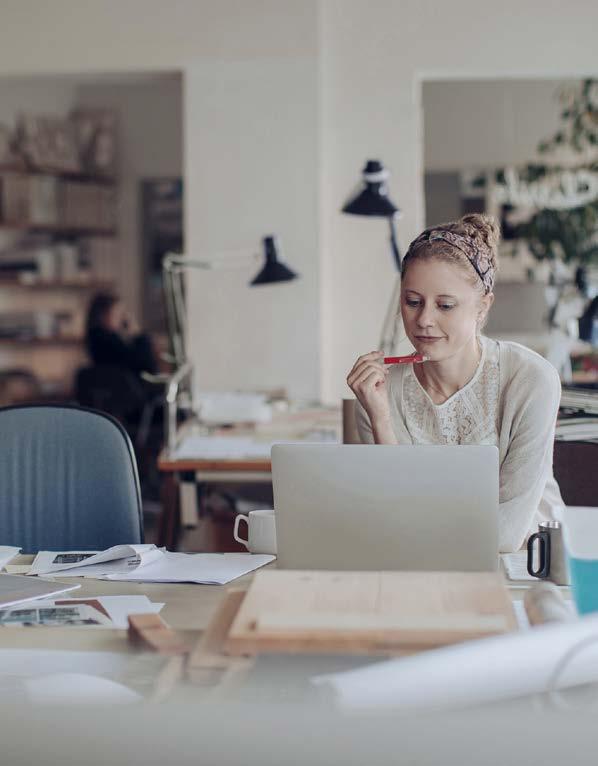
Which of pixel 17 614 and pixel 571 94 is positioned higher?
pixel 571 94

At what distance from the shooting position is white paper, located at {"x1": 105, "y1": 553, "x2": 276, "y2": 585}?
171cm

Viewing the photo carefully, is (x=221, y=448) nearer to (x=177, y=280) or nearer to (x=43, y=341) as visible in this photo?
(x=177, y=280)

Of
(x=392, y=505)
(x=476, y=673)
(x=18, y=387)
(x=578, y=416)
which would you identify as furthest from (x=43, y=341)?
(x=476, y=673)

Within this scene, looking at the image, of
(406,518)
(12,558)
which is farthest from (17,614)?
(406,518)

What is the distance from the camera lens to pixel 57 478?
2402mm

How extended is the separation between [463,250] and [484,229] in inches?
4.7

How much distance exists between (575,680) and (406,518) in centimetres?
41

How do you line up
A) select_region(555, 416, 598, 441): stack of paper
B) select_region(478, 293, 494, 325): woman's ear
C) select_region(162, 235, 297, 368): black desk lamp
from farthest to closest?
select_region(162, 235, 297, 368): black desk lamp → select_region(555, 416, 598, 441): stack of paper → select_region(478, 293, 494, 325): woman's ear

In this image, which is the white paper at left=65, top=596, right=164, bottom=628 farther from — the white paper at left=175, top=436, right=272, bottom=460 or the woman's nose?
the white paper at left=175, top=436, right=272, bottom=460

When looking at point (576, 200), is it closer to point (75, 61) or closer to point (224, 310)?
point (224, 310)

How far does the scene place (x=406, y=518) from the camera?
142 cm

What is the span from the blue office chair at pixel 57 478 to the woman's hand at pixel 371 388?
1.79 feet

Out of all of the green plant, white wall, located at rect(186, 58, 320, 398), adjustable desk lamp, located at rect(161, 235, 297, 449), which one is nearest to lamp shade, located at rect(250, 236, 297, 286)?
adjustable desk lamp, located at rect(161, 235, 297, 449)

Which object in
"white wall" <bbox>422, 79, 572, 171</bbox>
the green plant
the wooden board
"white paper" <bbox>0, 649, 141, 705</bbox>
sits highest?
"white wall" <bbox>422, 79, 572, 171</bbox>
